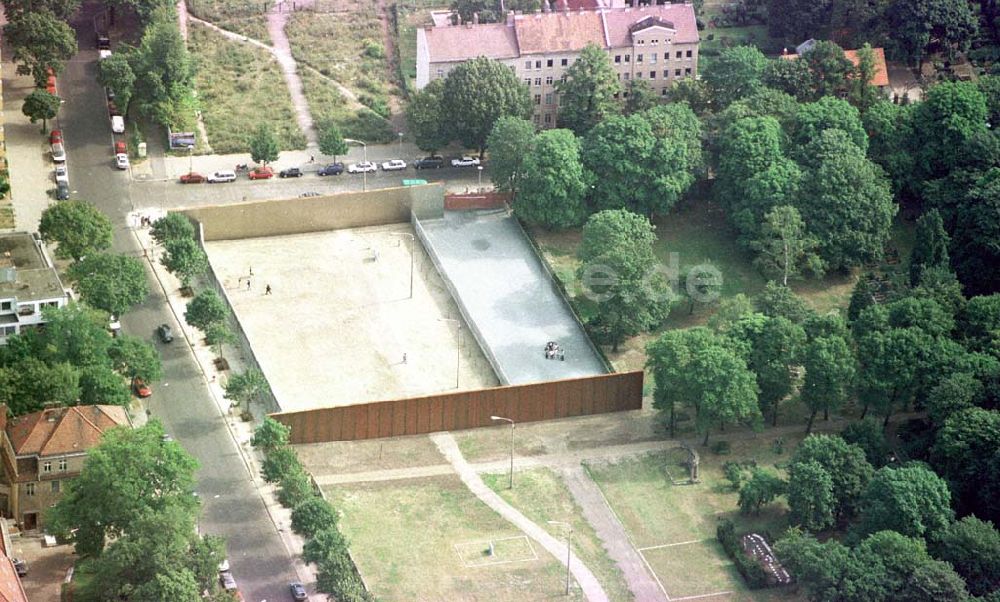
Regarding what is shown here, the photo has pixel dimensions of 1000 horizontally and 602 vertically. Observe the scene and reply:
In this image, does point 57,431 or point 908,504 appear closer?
point 908,504

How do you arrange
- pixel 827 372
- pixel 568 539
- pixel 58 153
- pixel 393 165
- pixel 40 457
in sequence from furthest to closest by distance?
pixel 393 165 → pixel 58 153 → pixel 827 372 → pixel 568 539 → pixel 40 457

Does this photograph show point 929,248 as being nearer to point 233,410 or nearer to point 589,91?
point 589,91

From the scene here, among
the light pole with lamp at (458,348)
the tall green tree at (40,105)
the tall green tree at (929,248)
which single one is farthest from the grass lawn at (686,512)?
the tall green tree at (40,105)

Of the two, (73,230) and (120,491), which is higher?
(73,230)

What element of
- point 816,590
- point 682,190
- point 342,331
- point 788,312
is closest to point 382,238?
point 342,331

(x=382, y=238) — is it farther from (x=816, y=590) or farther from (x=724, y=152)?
(x=816, y=590)

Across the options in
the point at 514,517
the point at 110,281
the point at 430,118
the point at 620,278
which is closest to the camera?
the point at 514,517

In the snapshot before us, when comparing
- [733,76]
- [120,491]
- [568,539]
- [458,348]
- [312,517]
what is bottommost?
[568,539]

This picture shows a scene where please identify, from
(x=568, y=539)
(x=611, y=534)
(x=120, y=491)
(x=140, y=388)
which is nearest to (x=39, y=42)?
(x=140, y=388)
